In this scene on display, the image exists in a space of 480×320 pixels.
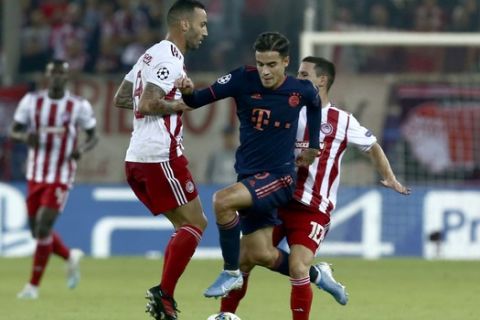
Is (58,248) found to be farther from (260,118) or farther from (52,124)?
(260,118)

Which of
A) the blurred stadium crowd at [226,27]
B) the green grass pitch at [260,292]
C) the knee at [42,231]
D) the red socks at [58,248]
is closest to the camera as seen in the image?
the green grass pitch at [260,292]

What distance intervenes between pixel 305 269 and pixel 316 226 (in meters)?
0.42

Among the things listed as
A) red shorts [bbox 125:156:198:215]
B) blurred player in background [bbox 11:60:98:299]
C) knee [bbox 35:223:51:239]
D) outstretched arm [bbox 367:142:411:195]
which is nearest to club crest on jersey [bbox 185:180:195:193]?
red shorts [bbox 125:156:198:215]

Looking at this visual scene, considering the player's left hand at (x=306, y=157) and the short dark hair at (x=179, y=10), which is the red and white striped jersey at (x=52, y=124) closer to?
the short dark hair at (x=179, y=10)

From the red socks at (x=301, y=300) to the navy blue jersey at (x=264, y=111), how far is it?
29.0 inches

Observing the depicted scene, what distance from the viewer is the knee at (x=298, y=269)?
9.06 meters

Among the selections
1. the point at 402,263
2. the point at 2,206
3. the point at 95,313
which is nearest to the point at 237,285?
the point at 95,313

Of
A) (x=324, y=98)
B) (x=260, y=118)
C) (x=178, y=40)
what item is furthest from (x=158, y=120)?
(x=324, y=98)

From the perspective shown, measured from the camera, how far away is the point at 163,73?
29.8ft

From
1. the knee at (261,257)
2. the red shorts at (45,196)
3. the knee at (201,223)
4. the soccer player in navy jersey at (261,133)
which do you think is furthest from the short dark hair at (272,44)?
the red shorts at (45,196)

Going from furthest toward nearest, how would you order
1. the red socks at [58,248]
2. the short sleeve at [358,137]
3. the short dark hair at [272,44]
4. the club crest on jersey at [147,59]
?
the red socks at [58,248]
the short sleeve at [358,137]
the club crest on jersey at [147,59]
the short dark hair at [272,44]

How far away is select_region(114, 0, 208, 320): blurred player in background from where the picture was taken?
29.8ft

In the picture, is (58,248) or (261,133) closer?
(261,133)

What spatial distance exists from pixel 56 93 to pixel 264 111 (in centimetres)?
493
